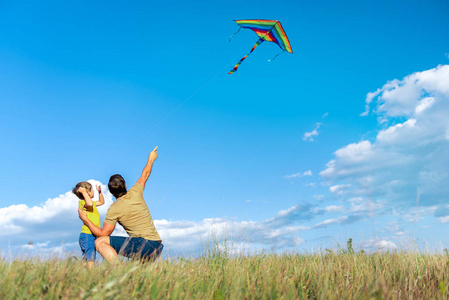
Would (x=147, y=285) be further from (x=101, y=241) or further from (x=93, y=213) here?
(x=93, y=213)

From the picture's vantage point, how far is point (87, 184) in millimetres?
7141

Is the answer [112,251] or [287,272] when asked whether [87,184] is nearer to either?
[112,251]

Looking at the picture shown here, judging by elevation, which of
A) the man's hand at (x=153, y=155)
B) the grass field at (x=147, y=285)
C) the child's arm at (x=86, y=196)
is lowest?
the grass field at (x=147, y=285)

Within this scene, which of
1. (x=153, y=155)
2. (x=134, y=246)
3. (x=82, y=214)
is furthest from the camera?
(x=153, y=155)

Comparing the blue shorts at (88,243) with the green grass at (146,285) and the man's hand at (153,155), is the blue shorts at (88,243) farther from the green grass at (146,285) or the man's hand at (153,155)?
the man's hand at (153,155)

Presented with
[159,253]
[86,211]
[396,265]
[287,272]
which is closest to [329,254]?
[396,265]

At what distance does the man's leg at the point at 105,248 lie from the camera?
5.74m

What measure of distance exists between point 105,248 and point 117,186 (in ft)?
3.31

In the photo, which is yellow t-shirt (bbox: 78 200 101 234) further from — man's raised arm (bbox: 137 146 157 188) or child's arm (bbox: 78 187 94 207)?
man's raised arm (bbox: 137 146 157 188)

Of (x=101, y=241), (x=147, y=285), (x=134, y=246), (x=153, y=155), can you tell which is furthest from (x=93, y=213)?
(x=147, y=285)

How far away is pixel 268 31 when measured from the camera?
10.5 m

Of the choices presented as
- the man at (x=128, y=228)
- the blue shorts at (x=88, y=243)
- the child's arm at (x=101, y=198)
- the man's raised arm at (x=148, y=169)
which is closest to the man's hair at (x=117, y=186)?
the man at (x=128, y=228)

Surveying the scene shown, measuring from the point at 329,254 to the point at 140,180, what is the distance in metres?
4.69

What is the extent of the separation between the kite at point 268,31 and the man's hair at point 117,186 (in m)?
5.90
